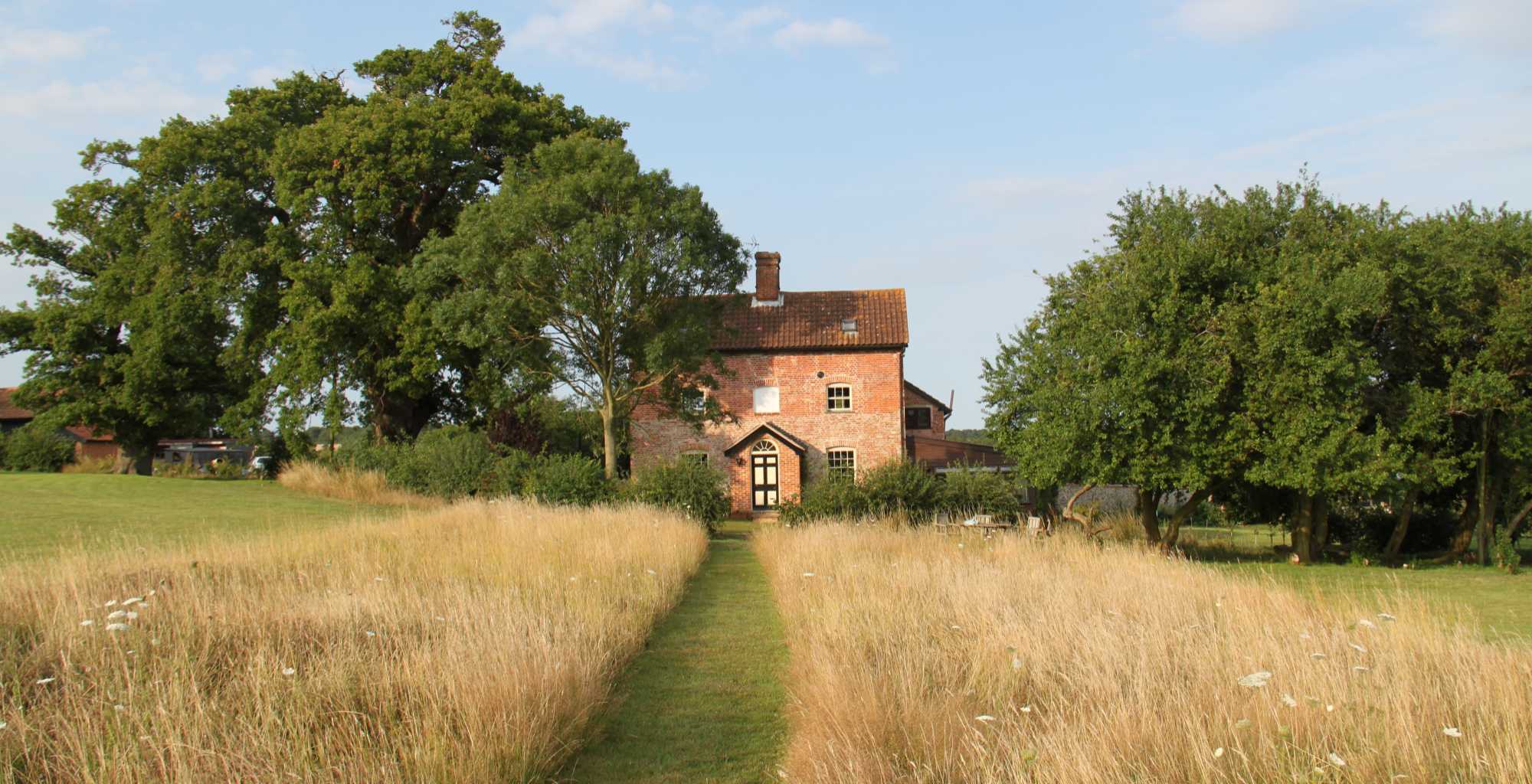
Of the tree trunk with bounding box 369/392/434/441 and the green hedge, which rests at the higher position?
the tree trunk with bounding box 369/392/434/441

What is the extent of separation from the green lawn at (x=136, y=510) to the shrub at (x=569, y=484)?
139 inches

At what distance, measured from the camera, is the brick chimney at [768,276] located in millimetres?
37625

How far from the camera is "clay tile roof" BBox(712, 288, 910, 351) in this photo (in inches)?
1399

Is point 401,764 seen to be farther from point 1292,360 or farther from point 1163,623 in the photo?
point 1292,360

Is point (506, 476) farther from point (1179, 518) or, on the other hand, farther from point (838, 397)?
point (1179, 518)

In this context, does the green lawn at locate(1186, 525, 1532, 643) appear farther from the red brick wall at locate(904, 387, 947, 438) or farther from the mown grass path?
the red brick wall at locate(904, 387, 947, 438)

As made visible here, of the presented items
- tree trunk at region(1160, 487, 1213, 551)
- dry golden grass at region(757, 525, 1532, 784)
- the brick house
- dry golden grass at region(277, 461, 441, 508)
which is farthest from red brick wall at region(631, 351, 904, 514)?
dry golden grass at region(757, 525, 1532, 784)

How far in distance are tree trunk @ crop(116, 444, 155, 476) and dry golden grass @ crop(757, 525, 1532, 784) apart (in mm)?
32022

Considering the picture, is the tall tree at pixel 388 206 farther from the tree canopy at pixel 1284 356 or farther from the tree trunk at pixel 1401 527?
the tree trunk at pixel 1401 527

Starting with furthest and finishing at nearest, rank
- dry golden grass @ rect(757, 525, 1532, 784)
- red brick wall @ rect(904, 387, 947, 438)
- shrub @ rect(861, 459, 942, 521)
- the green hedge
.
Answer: red brick wall @ rect(904, 387, 947, 438)
shrub @ rect(861, 459, 942, 521)
the green hedge
dry golden grass @ rect(757, 525, 1532, 784)

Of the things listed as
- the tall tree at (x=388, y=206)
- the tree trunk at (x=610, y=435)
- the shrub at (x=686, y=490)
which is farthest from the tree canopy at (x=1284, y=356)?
the tall tree at (x=388, y=206)

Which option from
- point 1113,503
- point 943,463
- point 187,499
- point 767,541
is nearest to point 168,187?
point 187,499

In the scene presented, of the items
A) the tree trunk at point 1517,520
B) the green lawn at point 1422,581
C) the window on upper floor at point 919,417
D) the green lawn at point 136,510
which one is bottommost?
the green lawn at point 1422,581

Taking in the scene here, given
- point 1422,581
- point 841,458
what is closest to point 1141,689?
point 1422,581
